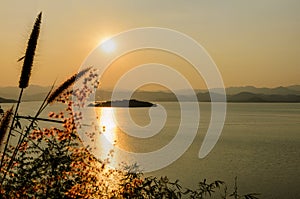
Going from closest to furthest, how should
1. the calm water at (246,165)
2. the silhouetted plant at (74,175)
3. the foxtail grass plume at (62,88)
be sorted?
1. the foxtail grass plume at (62,88)
2. the silhouetted plant at (74,175)
3. the calm water at (246,165)

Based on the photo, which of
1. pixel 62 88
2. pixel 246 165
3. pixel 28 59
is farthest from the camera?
pixel 246 165

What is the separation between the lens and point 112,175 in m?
6.26

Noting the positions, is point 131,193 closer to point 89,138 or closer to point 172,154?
point 89,138

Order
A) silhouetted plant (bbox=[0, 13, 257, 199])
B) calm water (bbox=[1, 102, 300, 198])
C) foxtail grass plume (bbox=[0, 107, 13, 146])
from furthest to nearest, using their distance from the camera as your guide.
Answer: calm water (bbox=[1, 102, 300, 198])
silhouetted plant (bbox=[0, 13, 257, 199])
foxtail grass plume (bbox=[0, 107, 13, 146])

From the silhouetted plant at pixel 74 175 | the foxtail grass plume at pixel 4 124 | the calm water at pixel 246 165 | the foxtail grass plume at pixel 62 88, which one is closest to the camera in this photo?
the foxtail grass plume at pixel 4 124

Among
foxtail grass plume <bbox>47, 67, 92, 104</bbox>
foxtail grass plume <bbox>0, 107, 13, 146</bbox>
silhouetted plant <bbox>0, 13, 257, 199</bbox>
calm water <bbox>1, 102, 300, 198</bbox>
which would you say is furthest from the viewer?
calm water <bbox>1, 102, 300, 198</bbox>

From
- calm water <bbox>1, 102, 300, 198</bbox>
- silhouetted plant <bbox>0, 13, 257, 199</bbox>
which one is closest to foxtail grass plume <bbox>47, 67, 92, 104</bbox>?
silhouetted plant <bbox>0, 13, 257, 199</bbox>

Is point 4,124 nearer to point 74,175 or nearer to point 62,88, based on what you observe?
point 62,88

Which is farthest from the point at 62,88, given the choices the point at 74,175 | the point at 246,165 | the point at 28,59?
the point at 246,165

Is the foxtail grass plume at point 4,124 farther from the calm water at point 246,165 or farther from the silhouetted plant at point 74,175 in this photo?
the calm water at point 246,165

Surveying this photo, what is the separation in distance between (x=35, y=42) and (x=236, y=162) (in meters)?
29.2

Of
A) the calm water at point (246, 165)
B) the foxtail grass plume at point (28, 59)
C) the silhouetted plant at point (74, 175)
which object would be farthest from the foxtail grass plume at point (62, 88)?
the calm water at point (246, 165)

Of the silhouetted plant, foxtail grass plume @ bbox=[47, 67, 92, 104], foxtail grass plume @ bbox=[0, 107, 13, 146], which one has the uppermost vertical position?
the silhouetted plant

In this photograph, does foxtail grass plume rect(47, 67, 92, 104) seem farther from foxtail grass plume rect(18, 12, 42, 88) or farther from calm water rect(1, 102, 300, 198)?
calm water rect(1, 102, 300, 198)
